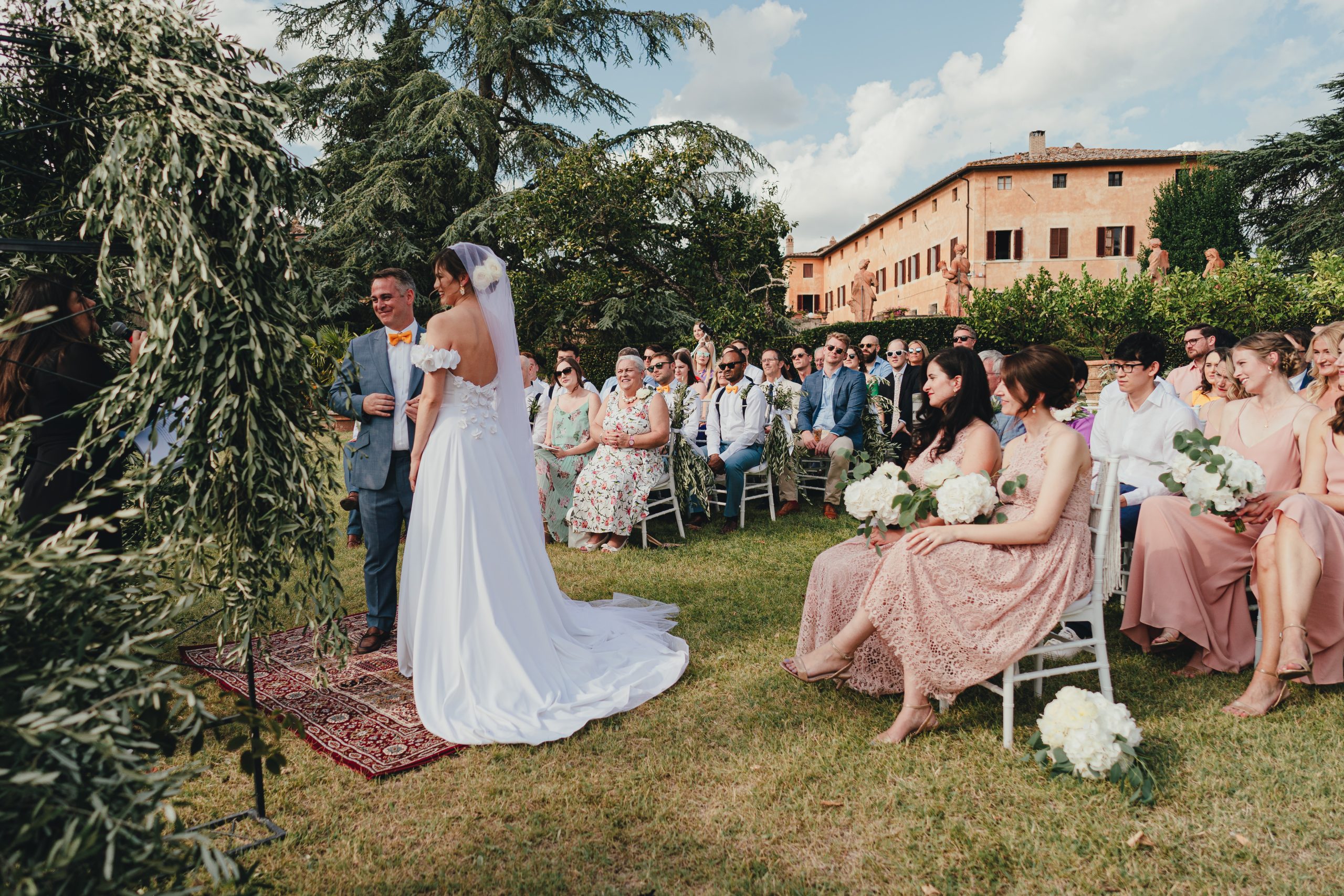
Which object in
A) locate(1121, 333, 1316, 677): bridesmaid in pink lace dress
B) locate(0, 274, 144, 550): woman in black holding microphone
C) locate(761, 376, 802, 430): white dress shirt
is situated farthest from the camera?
locate(761, 376, 802, 430): white dress shirt

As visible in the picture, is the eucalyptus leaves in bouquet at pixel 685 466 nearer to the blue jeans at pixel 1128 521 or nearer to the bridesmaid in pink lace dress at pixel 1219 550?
the blue jeans at pixel 1128 521

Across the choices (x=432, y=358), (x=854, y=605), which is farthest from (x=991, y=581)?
(x=432, y=358)

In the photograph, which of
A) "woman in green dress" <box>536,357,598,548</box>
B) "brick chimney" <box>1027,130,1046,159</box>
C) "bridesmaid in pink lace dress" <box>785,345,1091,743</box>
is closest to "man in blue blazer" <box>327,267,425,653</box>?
"bridesmaid in pink lace dress" <box>785,345,1091,743</box>

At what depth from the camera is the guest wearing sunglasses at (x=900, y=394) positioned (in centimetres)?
919

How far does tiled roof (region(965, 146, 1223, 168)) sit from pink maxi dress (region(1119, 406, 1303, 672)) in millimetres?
37092

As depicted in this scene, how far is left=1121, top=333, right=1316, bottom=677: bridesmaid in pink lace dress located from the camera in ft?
13.9

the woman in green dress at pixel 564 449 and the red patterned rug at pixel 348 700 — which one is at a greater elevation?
the woman in green dress at pixel 564 449

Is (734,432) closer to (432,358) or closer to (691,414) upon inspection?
(691,414)

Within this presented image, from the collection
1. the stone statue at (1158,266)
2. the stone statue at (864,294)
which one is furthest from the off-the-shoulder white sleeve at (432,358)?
the stone statue at (864,294)

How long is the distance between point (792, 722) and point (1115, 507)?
1.87 m

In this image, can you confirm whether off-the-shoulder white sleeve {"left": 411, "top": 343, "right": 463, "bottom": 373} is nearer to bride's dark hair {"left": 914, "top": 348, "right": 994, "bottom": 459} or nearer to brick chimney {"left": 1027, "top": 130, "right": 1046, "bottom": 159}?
bride's dark hair {"left": 914, "top": 348, "right": 994, "bottom": 459}

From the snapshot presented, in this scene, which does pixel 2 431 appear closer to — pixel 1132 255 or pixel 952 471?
pixel 952 471

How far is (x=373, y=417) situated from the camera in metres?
4.66

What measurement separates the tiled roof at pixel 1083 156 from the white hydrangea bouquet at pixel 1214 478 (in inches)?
1485
